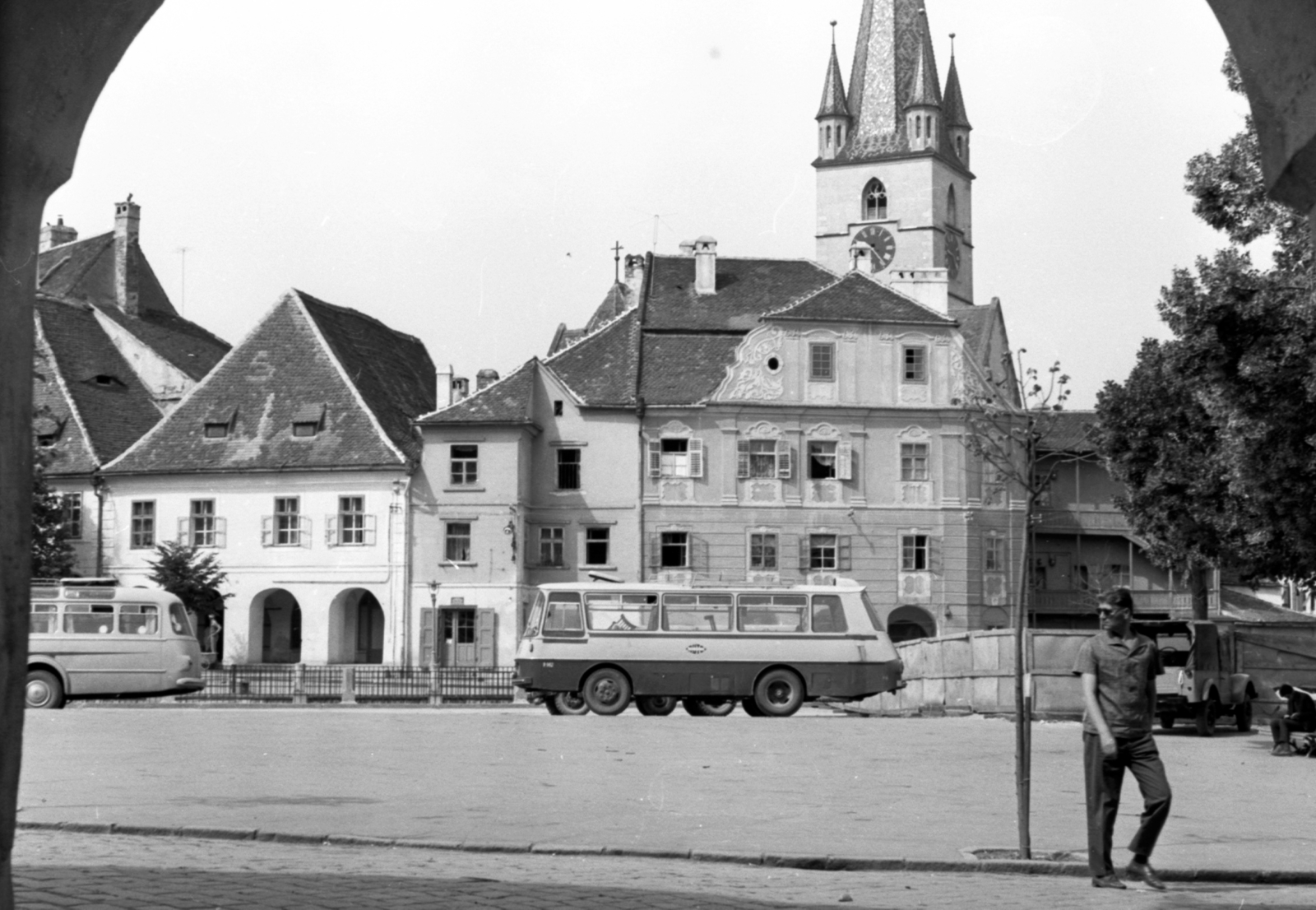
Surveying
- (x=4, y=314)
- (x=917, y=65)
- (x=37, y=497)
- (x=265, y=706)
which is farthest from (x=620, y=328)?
(x=4, y=314)

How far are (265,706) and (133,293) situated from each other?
127 ft

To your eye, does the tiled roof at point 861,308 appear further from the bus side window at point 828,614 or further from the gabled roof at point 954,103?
the gabled roof at point 954,103

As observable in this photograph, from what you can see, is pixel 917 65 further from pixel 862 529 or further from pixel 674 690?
pixel 674 690

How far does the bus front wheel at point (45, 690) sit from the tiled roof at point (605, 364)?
1070 inches

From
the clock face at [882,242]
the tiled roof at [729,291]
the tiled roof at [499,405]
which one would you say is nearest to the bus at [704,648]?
the tiled roof at [499,405]

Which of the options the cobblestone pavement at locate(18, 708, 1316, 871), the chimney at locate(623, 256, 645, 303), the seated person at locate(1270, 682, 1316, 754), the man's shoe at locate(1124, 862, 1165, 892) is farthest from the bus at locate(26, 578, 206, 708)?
the chimney at locate(623, 256, 645, 303)

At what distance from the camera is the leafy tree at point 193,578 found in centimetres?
5881

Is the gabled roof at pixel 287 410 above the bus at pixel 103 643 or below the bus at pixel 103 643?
above

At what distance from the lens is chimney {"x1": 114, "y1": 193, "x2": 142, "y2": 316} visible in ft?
240

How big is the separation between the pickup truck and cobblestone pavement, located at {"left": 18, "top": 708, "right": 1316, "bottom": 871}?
21.6 inches

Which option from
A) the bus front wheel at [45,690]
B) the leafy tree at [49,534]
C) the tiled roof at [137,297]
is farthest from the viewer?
the tiled roof at [137,297]

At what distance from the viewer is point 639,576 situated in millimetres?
60875

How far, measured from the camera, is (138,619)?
37.1 metres

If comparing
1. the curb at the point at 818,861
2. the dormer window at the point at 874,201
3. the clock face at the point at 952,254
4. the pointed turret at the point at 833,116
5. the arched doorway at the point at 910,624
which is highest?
the pointed turret at the point at 833,116
